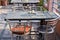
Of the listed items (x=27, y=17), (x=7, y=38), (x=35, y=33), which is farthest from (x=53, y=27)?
(x=7, y=38)

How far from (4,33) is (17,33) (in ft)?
4.04

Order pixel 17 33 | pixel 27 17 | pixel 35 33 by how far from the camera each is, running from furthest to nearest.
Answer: pixel 35 33 → pixel 27 17 → pixel 17 33

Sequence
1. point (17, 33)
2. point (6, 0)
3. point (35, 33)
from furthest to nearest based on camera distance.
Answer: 1. point (6, 0)
2. point (35, 33)
3. point (17, 33)

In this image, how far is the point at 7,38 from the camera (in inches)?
159

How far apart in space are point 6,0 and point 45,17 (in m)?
5.99

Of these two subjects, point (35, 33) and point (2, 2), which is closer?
point (35, 33)

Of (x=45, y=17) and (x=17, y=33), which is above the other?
(x=45, y=17)

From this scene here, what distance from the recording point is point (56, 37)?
12.4 feet

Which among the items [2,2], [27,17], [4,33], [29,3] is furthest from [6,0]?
[27,17]

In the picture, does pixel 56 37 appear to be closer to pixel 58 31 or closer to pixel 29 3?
pixel 58 31

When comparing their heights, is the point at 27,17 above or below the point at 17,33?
above

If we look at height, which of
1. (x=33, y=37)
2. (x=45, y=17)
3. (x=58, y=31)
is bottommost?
(x=33, y=37)

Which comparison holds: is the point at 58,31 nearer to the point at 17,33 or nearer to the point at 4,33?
the point at 17,33

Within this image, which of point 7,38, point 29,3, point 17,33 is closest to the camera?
point 17,33
